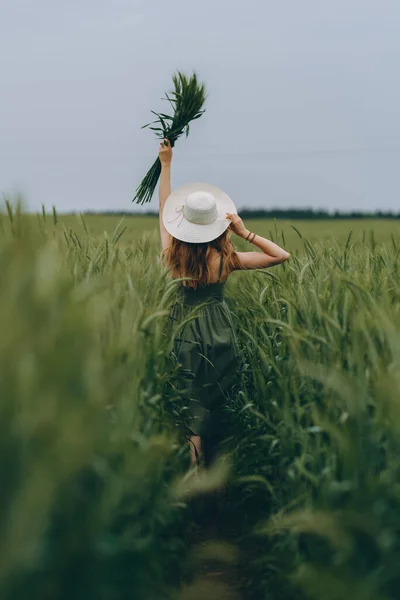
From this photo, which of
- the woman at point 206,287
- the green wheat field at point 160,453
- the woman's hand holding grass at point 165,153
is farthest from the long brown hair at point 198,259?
the woman's hand holding grass at point 165,153

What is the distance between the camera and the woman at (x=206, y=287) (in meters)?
3.97

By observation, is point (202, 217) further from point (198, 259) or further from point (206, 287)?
point (206, 287)

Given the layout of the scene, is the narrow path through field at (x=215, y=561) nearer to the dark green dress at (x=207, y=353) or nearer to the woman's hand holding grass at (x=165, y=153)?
the dark green dress at (x=207, y=353)

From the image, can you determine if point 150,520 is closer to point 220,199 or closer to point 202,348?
point 202,348

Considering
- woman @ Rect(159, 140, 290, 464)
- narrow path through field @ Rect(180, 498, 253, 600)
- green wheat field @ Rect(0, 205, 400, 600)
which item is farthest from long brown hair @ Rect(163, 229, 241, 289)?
narrow path through field @ Rect(180, 498, 253, 600)

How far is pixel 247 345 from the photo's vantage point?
4.27 meters

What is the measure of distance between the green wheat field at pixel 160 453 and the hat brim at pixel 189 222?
0.29m

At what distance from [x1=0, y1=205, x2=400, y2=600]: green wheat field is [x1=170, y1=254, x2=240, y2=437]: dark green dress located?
7.0 inches

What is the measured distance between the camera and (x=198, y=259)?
4027 mm

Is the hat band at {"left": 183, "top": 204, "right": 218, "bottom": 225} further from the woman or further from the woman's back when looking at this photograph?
the woman's back

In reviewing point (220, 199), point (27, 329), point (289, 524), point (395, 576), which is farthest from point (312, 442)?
point (220, 199)

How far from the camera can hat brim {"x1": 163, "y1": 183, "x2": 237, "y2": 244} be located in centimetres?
397

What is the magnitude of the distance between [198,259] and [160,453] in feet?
5.07

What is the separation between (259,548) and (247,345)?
1161 mm
